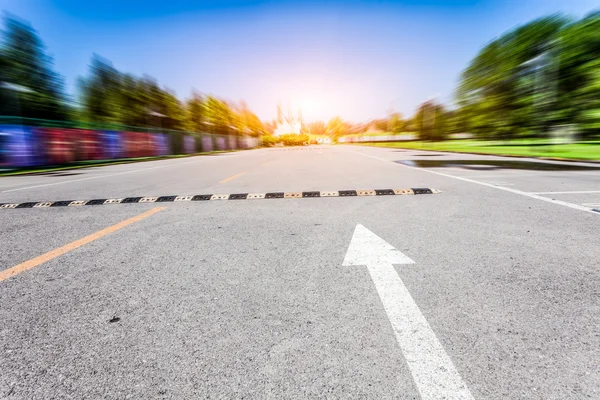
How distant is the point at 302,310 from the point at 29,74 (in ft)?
164

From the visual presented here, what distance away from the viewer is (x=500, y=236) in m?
3.80

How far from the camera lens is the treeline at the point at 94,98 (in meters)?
36.0

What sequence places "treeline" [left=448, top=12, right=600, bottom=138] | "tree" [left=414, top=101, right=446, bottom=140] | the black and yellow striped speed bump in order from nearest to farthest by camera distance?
1. the black and yellow striped speed bump
2. "treeline" [left=448, top=12, right=600, bottom=138]
3. "tree" [left=414, top=101, right=446, bottom=140]

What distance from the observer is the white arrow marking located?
149cm

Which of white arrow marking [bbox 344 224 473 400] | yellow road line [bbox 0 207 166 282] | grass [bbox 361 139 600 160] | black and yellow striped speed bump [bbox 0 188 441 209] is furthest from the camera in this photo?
grass [bbox 361 139 600 160]

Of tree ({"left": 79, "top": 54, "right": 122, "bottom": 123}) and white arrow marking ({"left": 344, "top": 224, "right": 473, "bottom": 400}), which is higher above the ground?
tree ({"left": 79, "top": 54, "right": 122, "bottom": 123})

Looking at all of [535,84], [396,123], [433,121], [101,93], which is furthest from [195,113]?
[396,123]

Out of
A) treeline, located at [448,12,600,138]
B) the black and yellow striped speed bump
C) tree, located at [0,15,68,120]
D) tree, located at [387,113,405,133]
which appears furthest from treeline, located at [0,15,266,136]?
tree, located at [387,113,405,133]

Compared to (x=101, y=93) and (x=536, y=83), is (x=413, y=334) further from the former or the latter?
(x=101, y=93)

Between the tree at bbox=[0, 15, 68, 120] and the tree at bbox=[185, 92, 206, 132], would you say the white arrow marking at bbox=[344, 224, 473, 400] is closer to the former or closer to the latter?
the tree at bbox=[0, 15, 68, 120]

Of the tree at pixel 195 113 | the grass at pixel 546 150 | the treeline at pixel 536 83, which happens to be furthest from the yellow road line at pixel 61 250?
the tree at pixel 195 113

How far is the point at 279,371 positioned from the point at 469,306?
1.41 metres

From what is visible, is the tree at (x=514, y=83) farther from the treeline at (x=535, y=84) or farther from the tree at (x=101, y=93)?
the tree at (x=101, y=93)

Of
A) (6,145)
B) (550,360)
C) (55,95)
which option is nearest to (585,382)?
(550,360)
